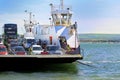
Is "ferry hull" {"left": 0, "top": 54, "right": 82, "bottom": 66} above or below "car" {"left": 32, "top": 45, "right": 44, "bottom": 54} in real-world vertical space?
below

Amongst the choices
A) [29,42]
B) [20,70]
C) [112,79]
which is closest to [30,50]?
[20,70]

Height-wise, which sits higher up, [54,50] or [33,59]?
[54,50]

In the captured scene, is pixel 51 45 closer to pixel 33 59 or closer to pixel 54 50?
pixel 54 50

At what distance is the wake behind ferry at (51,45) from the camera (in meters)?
37.1

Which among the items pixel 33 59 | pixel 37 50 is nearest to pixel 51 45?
pixel 37 50

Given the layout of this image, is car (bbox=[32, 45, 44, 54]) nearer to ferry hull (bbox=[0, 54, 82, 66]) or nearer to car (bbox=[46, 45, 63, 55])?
car (bbox=[46, 45, 63, 55])

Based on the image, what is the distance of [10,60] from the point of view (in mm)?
37312

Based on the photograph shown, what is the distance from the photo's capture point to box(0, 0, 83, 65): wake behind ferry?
1462 inches

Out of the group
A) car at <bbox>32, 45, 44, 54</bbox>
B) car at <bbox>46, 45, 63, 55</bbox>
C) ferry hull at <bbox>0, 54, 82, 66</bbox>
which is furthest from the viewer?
car at <bbox>32, 45, 44, 54</bbox>

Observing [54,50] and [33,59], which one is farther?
[54,50]

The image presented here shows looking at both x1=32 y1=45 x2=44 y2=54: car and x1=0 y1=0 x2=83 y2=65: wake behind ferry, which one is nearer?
x1=0 y1=0 x2=83 y2=65: wake behind ferry

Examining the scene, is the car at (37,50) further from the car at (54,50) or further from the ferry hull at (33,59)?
the ferry hull at (33,59)

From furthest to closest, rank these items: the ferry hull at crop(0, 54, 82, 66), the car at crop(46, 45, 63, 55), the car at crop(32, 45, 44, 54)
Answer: the car at crop(32, 45, 44, 54) < the car at crop(46, 45, 63, 55) < the ferry hull at crop(0, 54, 82, 66)

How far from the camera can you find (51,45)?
43.1 metres
